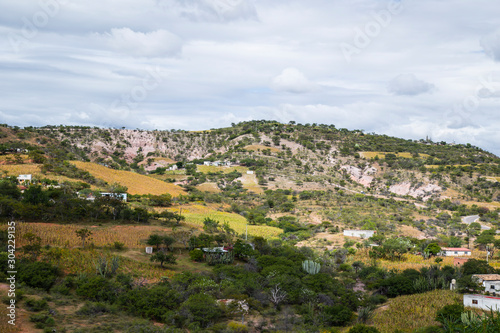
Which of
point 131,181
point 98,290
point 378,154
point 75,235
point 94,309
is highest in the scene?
point 378,154

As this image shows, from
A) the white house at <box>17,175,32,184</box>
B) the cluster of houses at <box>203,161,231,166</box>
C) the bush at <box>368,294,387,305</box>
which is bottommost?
the bush at <box>368,294,387,305</box>

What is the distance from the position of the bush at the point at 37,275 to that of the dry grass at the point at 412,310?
2175cm

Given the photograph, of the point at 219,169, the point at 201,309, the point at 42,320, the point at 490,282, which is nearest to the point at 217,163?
the point at 219,169

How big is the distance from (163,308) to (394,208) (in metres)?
56.0

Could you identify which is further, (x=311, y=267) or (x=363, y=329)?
(x=311, y=267)

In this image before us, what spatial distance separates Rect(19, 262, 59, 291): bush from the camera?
25312 millimetres

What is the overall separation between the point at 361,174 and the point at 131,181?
2461 inches

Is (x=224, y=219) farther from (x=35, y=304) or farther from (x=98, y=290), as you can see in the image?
(x=35, y=304)

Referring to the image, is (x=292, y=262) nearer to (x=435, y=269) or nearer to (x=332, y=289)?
(x=332, y=289)

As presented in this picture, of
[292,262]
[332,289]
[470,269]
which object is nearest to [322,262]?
[292,262]

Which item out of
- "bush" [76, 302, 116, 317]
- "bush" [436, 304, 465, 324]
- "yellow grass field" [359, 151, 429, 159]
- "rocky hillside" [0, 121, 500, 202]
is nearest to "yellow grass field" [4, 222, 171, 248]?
"bush" [76, 302, 116, 317]

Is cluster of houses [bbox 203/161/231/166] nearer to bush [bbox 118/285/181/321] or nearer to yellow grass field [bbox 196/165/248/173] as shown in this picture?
yellow grass field [bbox 196/165/248/173]

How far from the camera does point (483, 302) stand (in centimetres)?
2761

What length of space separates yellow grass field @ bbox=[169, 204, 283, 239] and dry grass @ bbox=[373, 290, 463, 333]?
2204 cm
